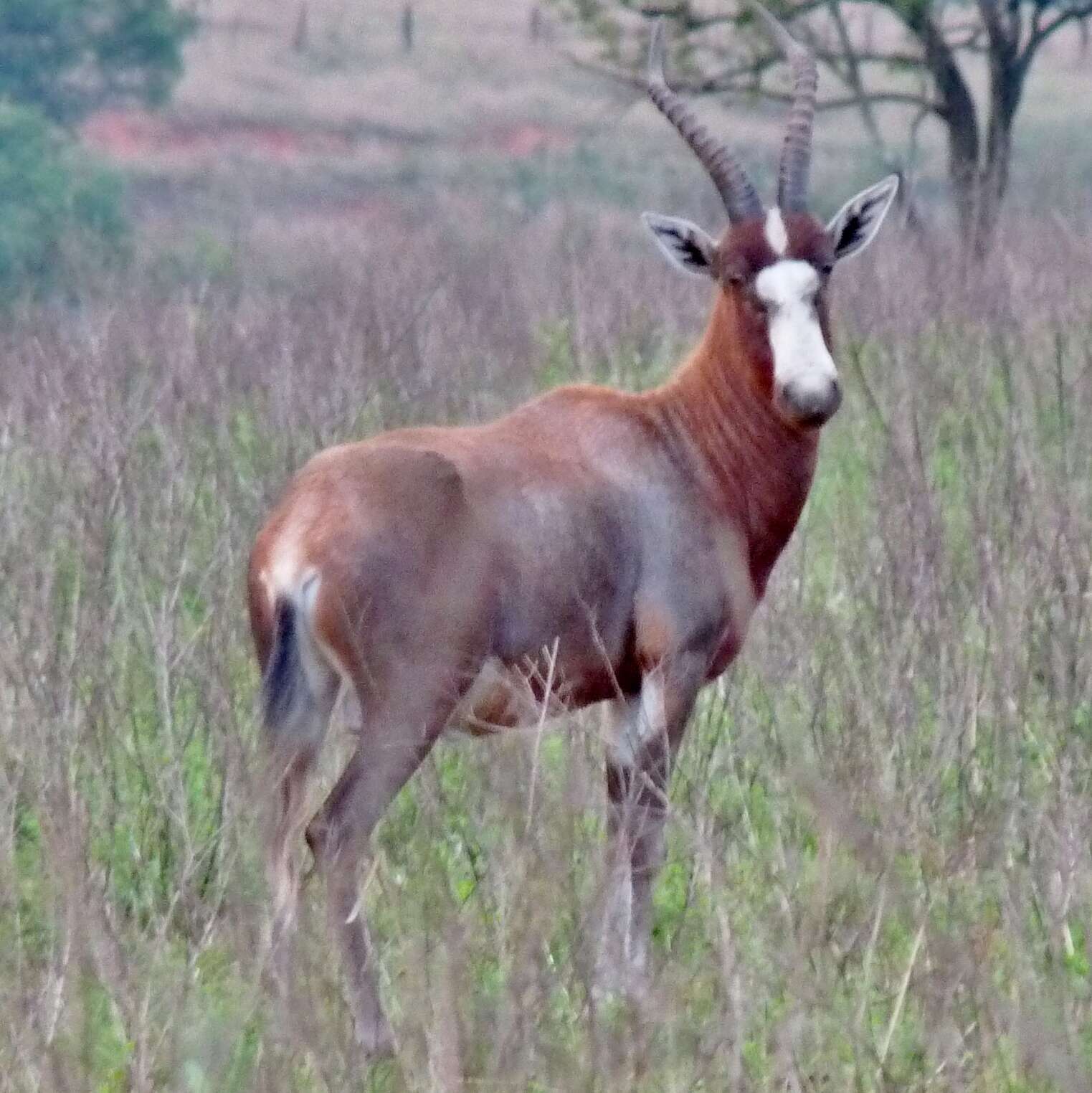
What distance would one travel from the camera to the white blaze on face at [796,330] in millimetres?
5684

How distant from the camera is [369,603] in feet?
16.6

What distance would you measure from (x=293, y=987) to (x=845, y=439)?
26.2 feet

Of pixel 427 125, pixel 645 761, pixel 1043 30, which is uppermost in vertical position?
pixel 1043 30

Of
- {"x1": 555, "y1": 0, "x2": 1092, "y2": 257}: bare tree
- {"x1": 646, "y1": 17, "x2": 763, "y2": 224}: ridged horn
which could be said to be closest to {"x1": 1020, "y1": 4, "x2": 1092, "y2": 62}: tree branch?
{"x1": 555, "y1": 0, "x2": 1092, "y2": 257}: bare tree

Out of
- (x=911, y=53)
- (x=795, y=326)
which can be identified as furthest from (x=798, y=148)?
(x=911, y=53)

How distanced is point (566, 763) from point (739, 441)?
8.36 ft

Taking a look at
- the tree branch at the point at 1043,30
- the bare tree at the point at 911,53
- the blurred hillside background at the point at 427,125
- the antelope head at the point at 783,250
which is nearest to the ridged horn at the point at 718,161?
the antelope head at the point at 783,250

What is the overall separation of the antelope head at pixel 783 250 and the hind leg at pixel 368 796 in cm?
120

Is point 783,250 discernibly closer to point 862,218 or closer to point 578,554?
point 862,218

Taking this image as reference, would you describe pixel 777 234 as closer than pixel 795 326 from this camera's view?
No

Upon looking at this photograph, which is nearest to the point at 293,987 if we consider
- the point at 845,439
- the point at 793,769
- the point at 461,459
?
the point at 793,769

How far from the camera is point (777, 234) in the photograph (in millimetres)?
5926

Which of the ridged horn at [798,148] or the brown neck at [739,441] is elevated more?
the ridged horn at [798,148]

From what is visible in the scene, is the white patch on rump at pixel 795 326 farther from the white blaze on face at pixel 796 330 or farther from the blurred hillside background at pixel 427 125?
the blurred hillside background at pixel 427 125
